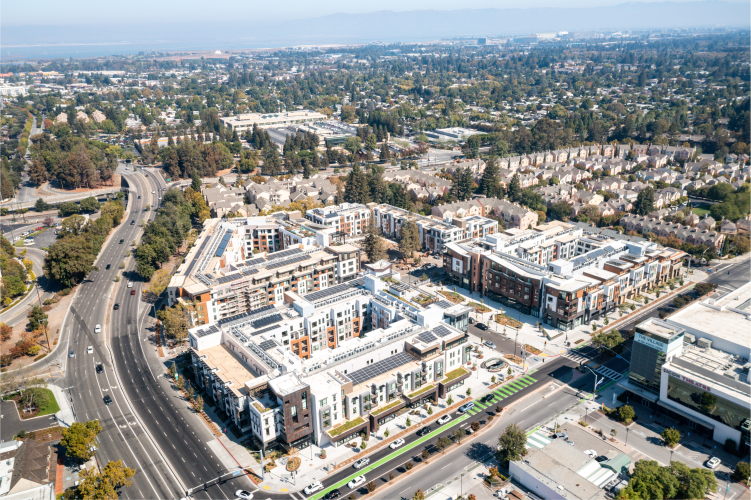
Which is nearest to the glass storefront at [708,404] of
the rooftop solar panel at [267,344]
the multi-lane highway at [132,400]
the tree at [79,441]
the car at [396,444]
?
the car at [396,444]

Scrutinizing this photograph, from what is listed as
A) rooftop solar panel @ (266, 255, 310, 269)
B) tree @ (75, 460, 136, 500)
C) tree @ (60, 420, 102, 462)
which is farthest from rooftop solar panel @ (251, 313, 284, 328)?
tree @ (75, 460, 136, 500)

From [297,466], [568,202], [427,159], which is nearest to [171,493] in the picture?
[297,466]

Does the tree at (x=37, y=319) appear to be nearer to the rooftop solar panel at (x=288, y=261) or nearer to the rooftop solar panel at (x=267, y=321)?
the rooftop solar panel at (x=288, y=261)

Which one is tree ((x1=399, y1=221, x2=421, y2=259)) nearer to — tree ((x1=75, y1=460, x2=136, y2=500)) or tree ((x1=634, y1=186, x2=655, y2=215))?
tree ((x1=634, y1=186, x2=655, y2=215))

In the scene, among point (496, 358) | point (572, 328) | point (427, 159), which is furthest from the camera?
point (427, 159)

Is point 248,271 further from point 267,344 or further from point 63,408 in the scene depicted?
point 63,408

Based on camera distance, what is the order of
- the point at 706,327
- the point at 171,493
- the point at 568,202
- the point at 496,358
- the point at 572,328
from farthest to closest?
the point at 568,202 → the point at 572,328 → the point at 496,358 → the point at 706,327 → the point at 171,493

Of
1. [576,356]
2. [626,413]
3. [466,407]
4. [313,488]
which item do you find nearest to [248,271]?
[466,407]

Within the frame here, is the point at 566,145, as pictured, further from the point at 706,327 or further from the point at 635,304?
the point at 706,327

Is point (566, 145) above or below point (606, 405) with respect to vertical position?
above
